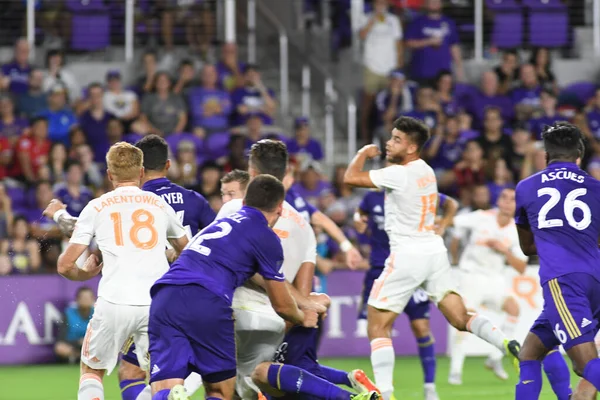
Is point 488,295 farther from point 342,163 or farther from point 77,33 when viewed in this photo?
point 77,33

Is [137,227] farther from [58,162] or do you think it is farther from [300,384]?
[58,162]

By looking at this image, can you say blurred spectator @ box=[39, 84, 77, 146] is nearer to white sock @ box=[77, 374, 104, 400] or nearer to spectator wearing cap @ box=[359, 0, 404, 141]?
spectator wearing cap @ box=[359, 0, 404, 141]

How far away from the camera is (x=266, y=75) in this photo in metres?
20.0

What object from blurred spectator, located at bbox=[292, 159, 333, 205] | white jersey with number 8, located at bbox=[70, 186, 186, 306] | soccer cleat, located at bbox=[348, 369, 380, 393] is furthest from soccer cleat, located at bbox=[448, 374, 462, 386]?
white jersey with number 8, located at bbox=[70, 186, 186, 306]

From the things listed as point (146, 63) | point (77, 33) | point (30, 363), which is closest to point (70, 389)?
point (30, 363)

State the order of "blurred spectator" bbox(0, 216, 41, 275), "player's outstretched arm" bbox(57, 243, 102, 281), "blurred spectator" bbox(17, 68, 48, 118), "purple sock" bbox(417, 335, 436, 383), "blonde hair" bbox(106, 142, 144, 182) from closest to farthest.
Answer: "player's outstretched arm" bbox(57, 243, 102, 281)
"blonde hair" bbox(106, 142, 144, 182)
"purple sock" bbox(417, 335, 436, 383)
"blurred spectator" bbox(0, 216, 41, 275)
"blurred spectator" bbox(17, 68, 48, 118)

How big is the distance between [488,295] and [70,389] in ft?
15.3

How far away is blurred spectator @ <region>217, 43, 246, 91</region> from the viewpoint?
715 inches

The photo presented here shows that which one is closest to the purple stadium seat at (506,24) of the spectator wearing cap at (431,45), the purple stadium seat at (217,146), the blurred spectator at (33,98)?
the spectator wearing cap at (431,45)

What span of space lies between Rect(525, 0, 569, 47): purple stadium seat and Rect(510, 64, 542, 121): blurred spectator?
159 cm

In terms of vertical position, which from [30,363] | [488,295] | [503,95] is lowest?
[30,363]

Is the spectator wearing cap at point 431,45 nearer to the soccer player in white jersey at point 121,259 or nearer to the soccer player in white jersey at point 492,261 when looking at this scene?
the soccer player in white jersey at point 492,261

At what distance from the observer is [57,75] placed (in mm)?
17828

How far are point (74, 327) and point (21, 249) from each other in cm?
120
